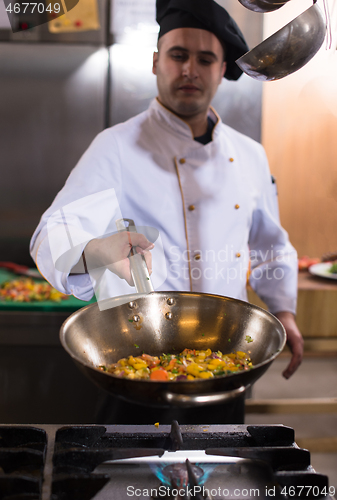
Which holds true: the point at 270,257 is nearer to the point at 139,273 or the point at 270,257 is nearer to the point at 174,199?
the point at 174,199

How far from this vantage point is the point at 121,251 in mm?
820

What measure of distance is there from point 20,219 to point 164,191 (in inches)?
27.7

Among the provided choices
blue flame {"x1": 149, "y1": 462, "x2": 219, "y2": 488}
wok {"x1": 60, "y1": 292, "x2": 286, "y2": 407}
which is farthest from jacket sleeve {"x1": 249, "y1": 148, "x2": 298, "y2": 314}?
blue flame {"x1": 149, "y1": 462, "x2": 219, "y2": 488}

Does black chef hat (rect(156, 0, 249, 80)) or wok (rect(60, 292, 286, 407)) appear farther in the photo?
black chef hat (rect(156, 0, 249, 80))

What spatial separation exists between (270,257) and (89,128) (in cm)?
80

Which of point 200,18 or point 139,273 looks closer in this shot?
point 139,273

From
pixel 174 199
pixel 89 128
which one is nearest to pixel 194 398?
pixel 174 199

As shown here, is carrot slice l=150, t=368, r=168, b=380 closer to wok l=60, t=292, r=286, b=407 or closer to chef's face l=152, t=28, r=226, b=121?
wok l=60, t=292, r=286, b=407

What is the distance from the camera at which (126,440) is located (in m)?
0.77

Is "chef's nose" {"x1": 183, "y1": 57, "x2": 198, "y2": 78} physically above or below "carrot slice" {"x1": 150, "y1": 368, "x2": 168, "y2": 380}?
above

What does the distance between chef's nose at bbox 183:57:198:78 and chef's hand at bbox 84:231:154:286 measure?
513 millimetres

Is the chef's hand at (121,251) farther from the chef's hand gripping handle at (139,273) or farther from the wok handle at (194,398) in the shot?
the wok handle at (194,398)

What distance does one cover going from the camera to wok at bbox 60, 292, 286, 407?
714 millimetres

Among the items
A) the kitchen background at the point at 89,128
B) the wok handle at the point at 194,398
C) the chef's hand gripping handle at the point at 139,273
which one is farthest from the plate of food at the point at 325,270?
the wok handle at the point at 194,398
